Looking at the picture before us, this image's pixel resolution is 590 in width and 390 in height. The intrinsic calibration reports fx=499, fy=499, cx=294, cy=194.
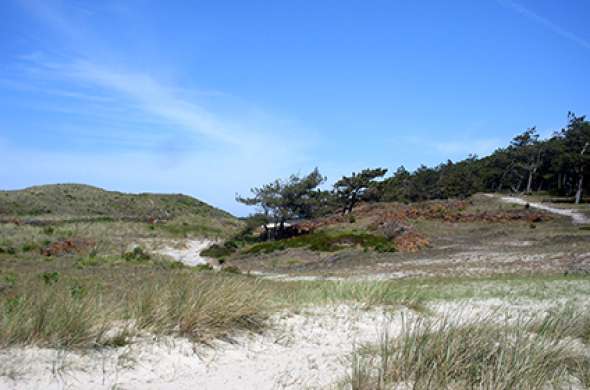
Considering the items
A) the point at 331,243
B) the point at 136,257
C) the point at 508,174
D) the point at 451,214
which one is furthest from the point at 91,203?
the point at 508,174

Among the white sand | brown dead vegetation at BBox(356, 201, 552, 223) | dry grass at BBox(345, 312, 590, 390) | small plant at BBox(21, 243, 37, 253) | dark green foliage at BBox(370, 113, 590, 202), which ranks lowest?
small plant at BBox(21, 243, 37, 253)

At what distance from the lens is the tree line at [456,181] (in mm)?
46625

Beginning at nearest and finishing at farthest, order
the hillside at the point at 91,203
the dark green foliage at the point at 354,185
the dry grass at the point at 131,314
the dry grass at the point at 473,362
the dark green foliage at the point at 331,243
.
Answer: the dry grass at the point at 473,362 < the dry grass at the point at 131,314 < the dark green foliage at the point at 331,243 < the dark green foliage at the point at 354,185 < the hillside at the point at 91,203

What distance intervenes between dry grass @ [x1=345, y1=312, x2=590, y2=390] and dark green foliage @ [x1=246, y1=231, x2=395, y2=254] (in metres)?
25.6

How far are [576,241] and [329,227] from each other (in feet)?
68.4

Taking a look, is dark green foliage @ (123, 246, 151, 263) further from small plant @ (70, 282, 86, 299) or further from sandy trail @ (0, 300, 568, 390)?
sandy trail @ (0, 300, 568, 390)

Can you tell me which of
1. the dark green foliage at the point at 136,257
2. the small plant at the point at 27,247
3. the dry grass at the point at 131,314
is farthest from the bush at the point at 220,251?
the dry grass at the point at 131,314

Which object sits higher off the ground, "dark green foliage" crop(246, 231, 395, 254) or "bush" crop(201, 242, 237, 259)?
"dark green foliage" crop(246, 231, 395, 254)

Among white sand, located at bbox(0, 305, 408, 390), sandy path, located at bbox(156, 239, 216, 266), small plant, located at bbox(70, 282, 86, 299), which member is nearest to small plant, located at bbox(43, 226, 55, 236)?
sandy path, located at bbox(156, 239, 216, 266)

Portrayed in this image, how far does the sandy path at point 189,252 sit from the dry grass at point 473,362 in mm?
29061

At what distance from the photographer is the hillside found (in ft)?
225

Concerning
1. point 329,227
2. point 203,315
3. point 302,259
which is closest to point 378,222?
point 329,227

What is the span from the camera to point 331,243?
3550 cm

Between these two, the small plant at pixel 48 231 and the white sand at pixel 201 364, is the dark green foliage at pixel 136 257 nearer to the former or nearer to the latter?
the small plant at pixel 48 231
